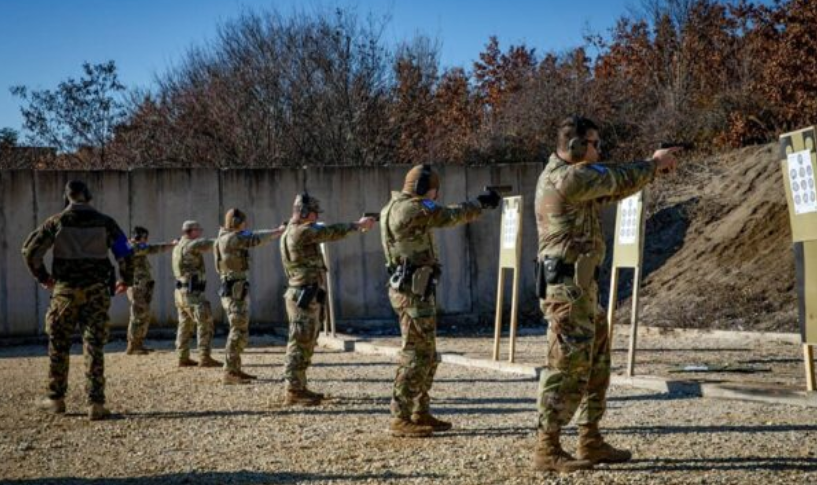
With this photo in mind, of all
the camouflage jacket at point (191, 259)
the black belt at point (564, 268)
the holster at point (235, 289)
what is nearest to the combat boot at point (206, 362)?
the camouflage jacket at point (191, 259)

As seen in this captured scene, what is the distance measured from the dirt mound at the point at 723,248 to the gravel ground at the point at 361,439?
21.3 feet

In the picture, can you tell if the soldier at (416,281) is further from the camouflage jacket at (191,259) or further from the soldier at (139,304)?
the soldier at (139,304)

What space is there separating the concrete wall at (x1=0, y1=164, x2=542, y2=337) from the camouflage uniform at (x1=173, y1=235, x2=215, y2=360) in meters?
5.64

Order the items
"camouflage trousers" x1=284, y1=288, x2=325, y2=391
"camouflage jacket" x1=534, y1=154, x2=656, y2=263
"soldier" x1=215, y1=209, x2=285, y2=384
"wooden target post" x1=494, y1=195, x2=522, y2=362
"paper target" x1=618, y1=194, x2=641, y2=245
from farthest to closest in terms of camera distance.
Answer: "wooden target post" x1=494, y1=195, x2=522, y2=362, "soldier" x1=215, y1=209, x2=285, y2=384, "paper target" x1=618, y1=194, x2=641, y2=245, "camouflage trousers" x1=284, y1=288, x2=325, y2=391, "camouflage jacket" x1=534, y1=154, x2=656, y2=263

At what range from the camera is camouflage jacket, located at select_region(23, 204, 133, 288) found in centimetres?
1005

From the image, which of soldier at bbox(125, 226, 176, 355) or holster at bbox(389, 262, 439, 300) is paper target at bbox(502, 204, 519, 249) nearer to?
holster at bbox(389, 262, 439, 300)

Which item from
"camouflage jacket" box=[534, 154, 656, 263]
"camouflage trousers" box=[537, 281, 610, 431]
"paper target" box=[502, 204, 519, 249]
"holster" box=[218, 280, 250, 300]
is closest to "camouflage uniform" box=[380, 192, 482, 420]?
"camouflage jacket" box=[534, 154, 656, 263]

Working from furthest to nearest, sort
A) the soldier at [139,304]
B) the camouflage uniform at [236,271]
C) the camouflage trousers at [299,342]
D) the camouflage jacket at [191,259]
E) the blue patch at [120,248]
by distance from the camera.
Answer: the soldier at [139,304]
the camouflage jacket at [191,259]
the camouflage uniform at [236,271]
the camouflage trousers at [299,342]
the blue patch at [120,248]

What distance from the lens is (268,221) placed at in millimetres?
20719

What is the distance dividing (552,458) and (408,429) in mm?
1974

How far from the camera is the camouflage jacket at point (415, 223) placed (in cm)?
845

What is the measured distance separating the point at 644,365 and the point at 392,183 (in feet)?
30.4

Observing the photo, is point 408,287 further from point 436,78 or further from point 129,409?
point 436,78

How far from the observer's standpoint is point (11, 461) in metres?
7.95
